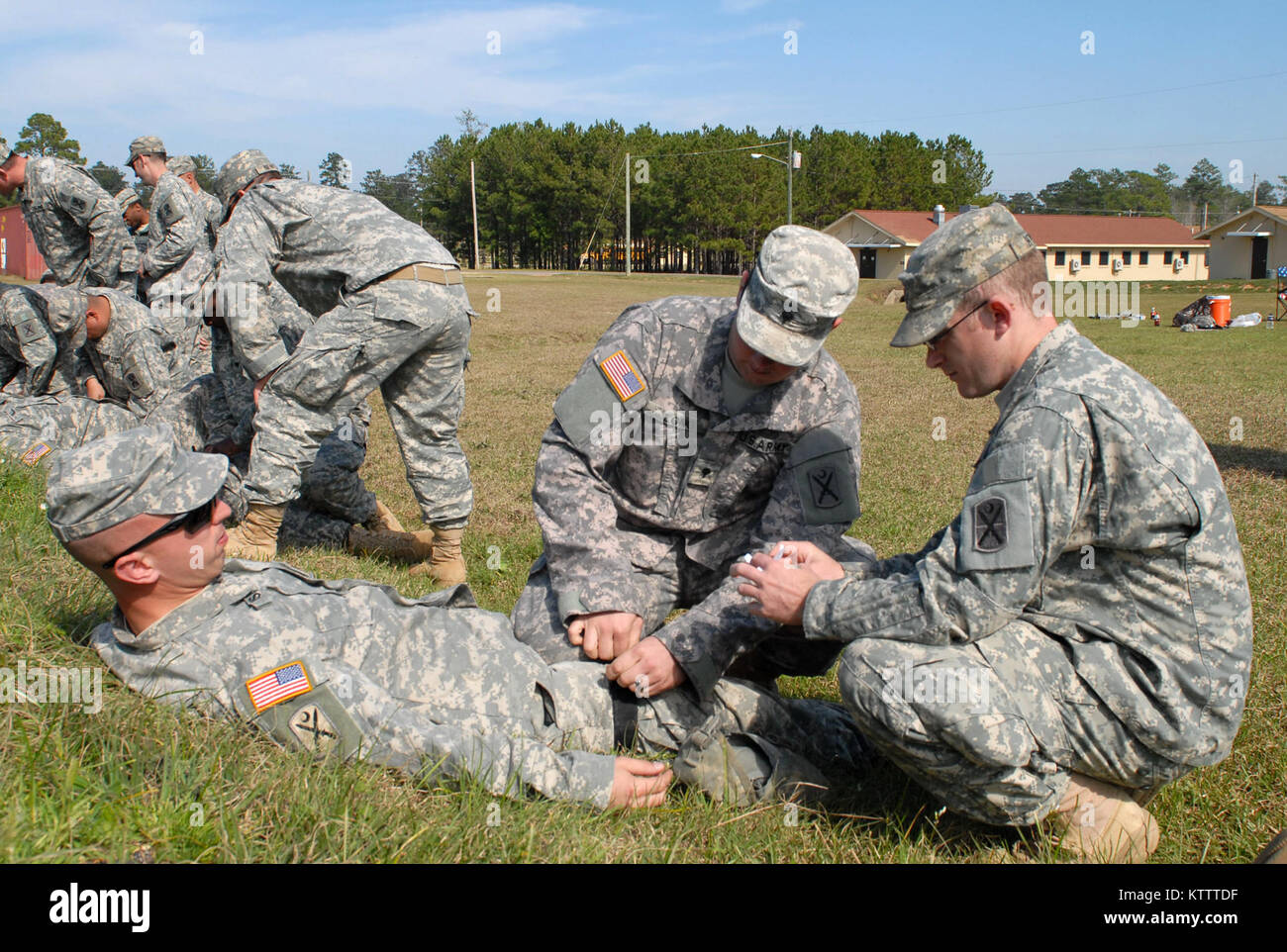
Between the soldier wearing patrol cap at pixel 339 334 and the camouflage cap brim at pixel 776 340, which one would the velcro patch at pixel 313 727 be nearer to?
the camouflage cap brim at pixel 776 340

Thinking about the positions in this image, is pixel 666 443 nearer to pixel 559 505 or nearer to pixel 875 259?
pixel 559 505

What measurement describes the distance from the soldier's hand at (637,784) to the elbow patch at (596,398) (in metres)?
1.28

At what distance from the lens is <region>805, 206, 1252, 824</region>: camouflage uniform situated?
2.38m

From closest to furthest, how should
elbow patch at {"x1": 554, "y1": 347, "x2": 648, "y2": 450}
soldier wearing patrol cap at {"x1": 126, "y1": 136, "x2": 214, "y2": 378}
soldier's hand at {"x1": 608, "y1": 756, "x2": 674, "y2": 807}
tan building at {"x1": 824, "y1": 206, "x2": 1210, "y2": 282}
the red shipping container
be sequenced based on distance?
soldier's hand at {"x1": 608, "y1": 756, "x2": 674, "y2": 807} → elbow patch at {"x1": 554, "y1": 347, "x2": 648, "y2": 450} → soldier wearing patrol cap at {"x1": 126, "y1": 136, "x2": 214, "y2": 378} → the red shipping container → tan building at {"x1": 824, "y1": 206, "x2": 1210, "y2": 282}

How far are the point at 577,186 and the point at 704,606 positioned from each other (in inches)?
2734

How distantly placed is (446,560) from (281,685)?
2.76 m

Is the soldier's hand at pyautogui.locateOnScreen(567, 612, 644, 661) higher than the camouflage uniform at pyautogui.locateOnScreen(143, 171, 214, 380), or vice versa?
the camouflage uniform at pyautogui.locateOnScreen(143, 171, 214, 380)

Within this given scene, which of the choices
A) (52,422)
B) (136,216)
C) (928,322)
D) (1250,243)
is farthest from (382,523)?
(1250,243)

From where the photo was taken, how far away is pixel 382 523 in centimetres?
608

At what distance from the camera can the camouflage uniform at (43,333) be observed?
703cm

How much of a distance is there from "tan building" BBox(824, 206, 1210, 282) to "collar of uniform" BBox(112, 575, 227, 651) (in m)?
59.2

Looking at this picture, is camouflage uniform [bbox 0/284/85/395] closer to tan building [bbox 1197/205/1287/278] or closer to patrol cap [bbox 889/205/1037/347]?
patrol cap [bbox 889/205/1037/347]

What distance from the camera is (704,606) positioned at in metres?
3.30

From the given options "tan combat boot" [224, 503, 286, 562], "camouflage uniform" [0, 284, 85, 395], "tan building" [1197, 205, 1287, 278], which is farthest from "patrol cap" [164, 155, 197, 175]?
"tan building" [1197, 205, 1287, 278]
